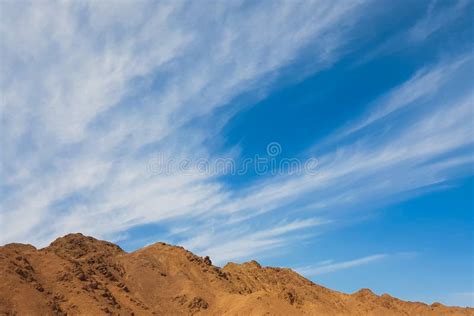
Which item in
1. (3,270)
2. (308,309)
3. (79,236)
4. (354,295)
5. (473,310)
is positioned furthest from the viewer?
(473,310)

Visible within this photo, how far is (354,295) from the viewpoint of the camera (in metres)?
107

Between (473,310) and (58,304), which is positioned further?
(473,310)

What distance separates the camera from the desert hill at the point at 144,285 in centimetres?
5538

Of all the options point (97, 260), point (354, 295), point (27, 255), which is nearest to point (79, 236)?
point (97, 260)

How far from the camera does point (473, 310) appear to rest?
4663 inches

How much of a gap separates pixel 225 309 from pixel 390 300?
194ft

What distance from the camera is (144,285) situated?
74.2 m

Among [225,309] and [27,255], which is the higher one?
[27,255]

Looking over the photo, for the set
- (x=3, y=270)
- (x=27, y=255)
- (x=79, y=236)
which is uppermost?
(x=79, y=236)

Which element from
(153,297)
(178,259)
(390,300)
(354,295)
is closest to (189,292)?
(153,297)

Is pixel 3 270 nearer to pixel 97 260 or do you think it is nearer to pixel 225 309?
pixel 97 260

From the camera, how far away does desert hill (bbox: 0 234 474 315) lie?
182 feet

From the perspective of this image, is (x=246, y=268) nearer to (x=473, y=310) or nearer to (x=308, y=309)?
(x=308, y=309)

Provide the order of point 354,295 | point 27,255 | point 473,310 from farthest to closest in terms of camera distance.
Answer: point 473,310, point 354,295, point 27,255
